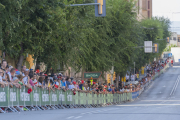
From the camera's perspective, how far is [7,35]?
1728cm

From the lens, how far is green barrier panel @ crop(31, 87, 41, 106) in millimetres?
15803

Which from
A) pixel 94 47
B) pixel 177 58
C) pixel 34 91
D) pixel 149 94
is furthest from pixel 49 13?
pixel 177 58

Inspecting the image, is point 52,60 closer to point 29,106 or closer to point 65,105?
point 65,105

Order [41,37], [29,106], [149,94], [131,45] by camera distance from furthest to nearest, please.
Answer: [149,94] < [131,45] < [41,37] < [29,106]

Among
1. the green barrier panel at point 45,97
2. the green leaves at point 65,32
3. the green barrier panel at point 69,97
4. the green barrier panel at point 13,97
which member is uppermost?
the green leaves at point 65,32

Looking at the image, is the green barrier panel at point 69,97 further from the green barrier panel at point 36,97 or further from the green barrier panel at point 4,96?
the green barrier panel at point 4,96

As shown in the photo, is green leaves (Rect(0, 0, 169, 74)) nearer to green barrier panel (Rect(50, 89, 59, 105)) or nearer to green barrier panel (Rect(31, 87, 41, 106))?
green barrier panel (Rect(50, 89, 59, 105))

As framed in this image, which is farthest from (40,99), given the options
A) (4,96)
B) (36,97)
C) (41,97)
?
(4,96)

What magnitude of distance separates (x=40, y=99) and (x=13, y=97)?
9.13 feet

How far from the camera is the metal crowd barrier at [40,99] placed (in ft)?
44.6

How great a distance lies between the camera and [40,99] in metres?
16.6

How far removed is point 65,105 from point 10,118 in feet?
32.5

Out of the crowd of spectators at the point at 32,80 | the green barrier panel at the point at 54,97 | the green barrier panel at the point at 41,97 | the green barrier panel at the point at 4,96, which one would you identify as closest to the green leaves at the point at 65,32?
the crowd of spectators at the point at 32,80

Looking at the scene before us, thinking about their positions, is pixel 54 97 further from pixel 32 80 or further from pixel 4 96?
pixel 4 96
